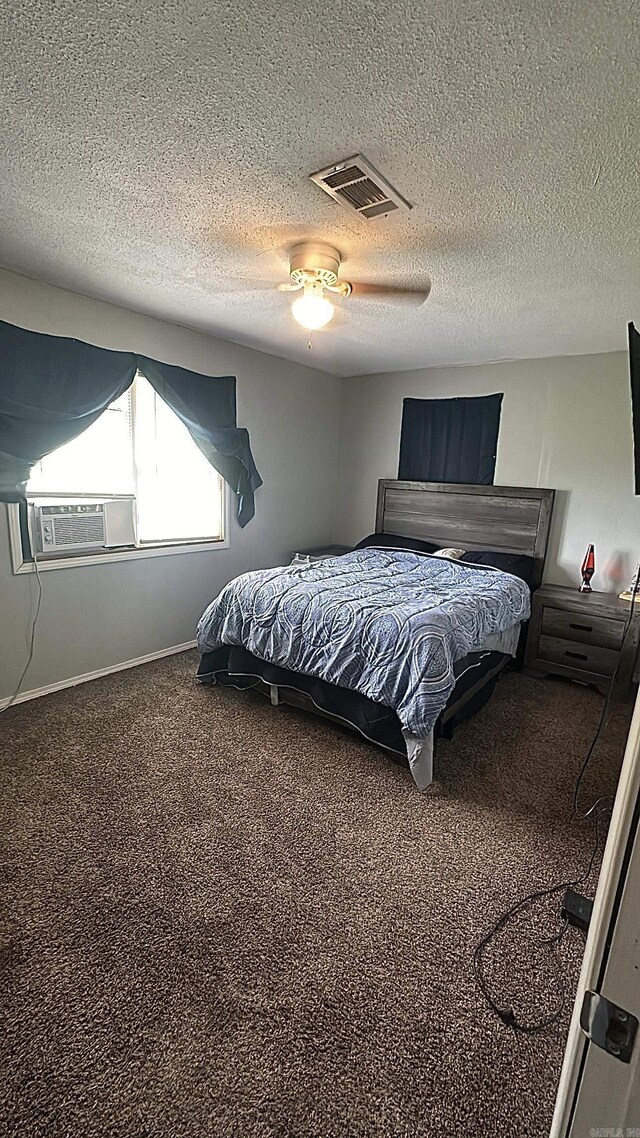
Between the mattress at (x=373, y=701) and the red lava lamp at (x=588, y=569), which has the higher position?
the red lava lamp at (x=588, y=569)

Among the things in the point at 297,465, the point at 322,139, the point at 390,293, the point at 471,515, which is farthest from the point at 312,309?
the point at 471,515

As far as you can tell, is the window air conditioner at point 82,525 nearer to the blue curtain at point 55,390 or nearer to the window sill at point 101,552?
the window sill at point 101,552

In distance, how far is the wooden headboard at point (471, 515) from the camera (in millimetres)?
3844

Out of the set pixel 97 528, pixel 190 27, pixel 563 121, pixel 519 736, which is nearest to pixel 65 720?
pixel 97 528

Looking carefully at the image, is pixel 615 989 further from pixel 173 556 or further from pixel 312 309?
pixel 173 556

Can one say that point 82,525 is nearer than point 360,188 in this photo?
No

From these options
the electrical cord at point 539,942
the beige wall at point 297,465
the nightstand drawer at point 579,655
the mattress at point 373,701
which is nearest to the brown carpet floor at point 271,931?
the electrical cord at point 539,942

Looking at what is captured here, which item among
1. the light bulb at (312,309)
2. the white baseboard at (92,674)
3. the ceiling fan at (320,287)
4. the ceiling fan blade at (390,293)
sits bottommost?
the white baseboard at (92,674)

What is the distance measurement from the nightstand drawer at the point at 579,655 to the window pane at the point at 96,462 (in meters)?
3.16

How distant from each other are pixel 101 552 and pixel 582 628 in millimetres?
3328

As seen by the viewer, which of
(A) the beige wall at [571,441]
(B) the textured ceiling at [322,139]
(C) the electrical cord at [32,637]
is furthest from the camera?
(A) the beige wall at [571,441]

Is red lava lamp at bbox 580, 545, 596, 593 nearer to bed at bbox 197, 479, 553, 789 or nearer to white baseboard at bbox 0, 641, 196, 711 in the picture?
bed at bbox 197, 479, 553, 789

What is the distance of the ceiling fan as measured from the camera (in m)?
2.14

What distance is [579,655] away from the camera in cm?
337
